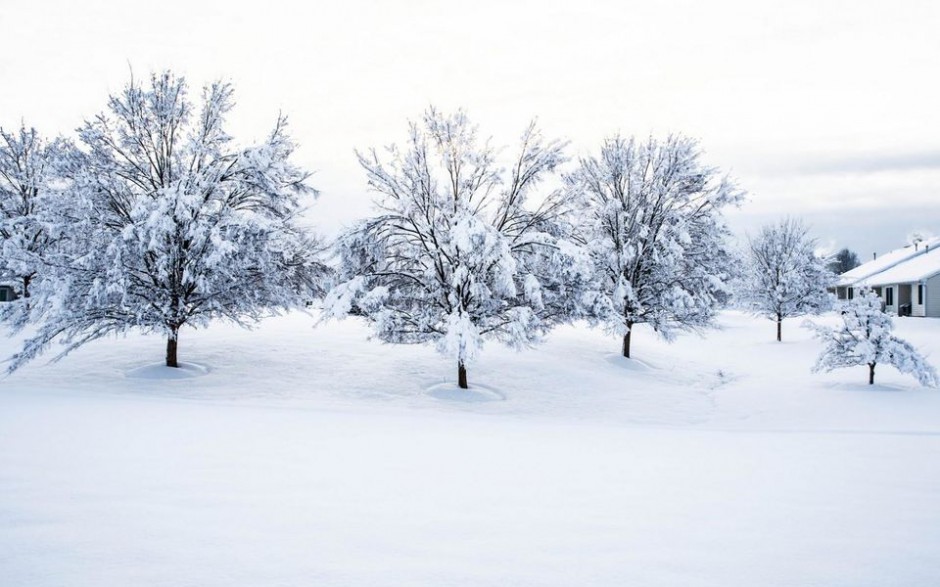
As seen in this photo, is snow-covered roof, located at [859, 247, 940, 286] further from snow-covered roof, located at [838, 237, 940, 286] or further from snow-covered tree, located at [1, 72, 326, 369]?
snow-covered tree, located at [1, 72, 326, 369]

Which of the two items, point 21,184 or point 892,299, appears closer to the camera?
point 21,184

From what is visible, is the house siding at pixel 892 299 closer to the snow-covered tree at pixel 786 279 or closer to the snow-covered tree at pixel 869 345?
the snow-covered tree at pixel 786 279

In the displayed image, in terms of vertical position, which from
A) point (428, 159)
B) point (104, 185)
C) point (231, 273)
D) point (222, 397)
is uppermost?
point (428, 159)

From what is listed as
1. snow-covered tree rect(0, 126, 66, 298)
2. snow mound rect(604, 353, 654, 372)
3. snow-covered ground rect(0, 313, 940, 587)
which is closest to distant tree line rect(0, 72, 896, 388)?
snow-covered ground rect(0, 313, 940, 587)

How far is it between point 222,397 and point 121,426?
21.6 ft

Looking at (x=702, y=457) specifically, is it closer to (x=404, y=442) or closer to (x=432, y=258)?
(x=404, y=442)

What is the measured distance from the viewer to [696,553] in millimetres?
3770

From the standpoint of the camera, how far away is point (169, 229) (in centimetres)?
1375

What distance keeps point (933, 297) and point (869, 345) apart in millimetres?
32286

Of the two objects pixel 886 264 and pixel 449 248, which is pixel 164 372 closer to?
pixel 449 248

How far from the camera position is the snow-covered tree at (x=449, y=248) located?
1514 cm

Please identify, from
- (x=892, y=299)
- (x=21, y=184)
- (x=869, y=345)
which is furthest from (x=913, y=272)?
(x=21, y=184)

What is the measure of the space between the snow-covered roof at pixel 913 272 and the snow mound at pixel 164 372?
4587 cm

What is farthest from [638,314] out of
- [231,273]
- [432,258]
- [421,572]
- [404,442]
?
[421,572]
